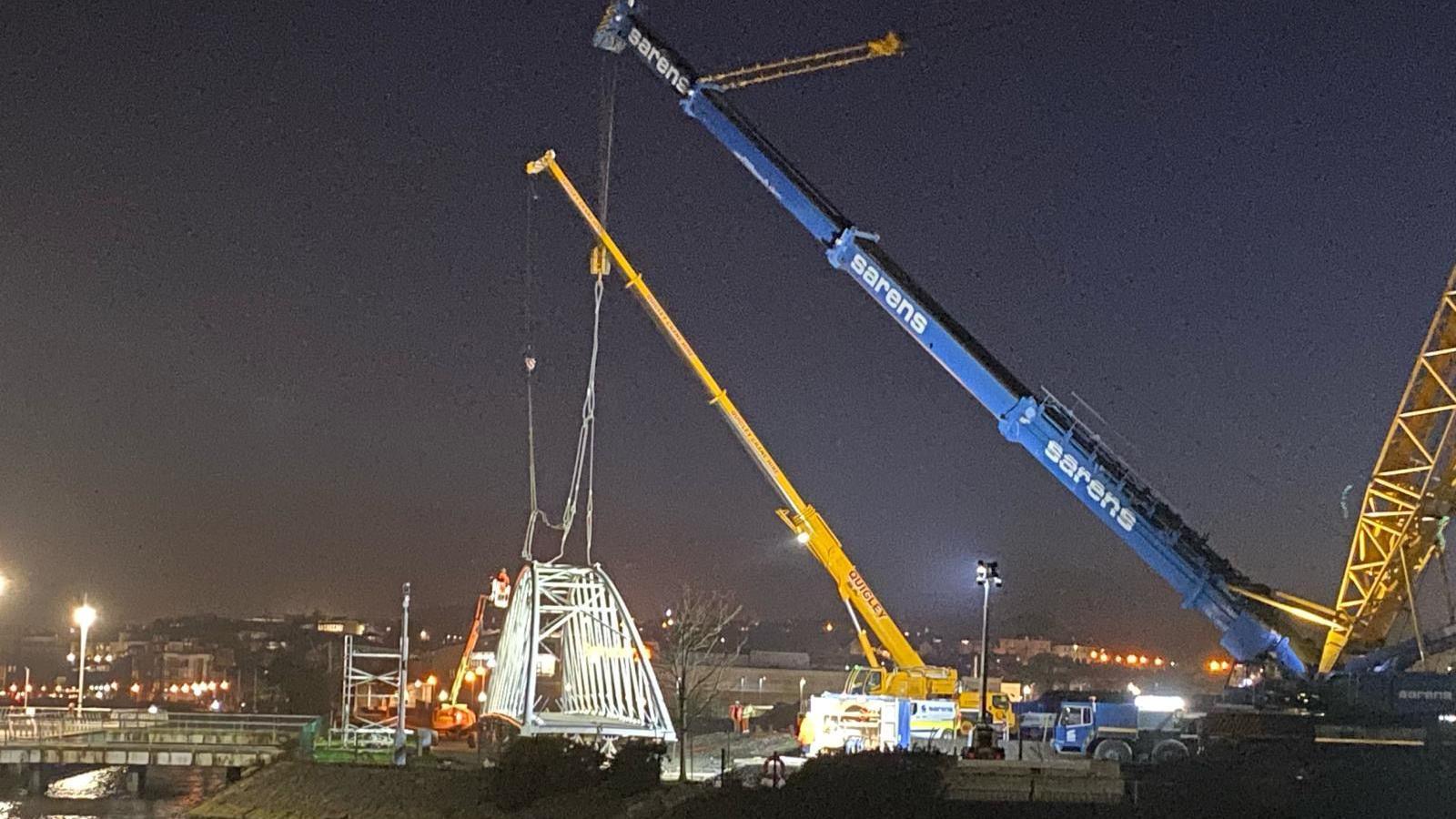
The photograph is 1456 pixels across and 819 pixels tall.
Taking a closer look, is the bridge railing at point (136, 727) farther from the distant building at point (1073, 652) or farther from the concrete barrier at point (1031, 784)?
the distant building at point (1073, 652)

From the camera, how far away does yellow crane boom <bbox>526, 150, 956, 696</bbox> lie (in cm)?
4906

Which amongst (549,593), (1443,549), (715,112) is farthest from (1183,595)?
(549,593)

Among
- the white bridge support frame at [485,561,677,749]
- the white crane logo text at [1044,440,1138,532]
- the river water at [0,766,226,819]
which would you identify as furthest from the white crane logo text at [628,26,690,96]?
the river water at [0,766,226,819]

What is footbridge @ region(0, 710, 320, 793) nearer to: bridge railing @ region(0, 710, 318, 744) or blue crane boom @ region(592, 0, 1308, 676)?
bridge railing @ region(0, 710, 318, 744)

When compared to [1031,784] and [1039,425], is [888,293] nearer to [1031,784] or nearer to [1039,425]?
[1039,425]

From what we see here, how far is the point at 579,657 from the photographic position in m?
55.2

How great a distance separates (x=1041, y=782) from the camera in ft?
98.1

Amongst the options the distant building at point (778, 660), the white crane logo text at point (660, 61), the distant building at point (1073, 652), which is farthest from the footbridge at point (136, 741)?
the distant building at point (1073, 652)

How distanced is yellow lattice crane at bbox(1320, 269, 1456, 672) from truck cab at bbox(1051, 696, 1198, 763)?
12.7 ft

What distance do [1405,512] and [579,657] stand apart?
30152 millimetres

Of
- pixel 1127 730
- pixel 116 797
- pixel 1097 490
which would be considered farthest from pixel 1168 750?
pixel 116 797

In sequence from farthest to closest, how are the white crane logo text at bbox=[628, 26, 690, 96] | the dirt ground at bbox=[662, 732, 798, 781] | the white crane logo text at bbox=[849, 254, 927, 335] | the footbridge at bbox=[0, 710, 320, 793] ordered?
the footbridge at bbox=[0, 710, 320, 793]
the white crane logo text at bbox=[628, 26, 690, 96]
the dirt ground at bbox=[662, 732, 798, 781]
the white crane logo text at bbox=[849, 254, 927, 335]

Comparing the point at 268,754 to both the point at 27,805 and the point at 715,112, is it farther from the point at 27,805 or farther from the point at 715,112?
the point at 715,112

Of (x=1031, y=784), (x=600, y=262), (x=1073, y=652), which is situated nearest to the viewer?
(x=1031, y=784)
